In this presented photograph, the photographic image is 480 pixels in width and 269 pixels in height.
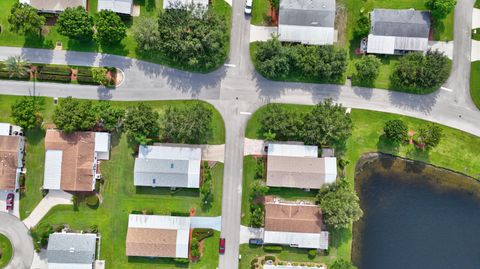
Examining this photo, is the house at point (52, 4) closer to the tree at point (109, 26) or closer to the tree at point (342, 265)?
the tree at point (109, 26)

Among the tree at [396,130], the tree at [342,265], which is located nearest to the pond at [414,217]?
the tree at [342,265]

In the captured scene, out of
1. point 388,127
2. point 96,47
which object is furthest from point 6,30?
point 388,127

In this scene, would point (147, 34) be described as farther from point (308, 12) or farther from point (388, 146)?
point (388, 146)

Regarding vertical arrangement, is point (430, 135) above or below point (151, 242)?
above

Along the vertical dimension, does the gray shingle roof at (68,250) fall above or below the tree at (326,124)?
below

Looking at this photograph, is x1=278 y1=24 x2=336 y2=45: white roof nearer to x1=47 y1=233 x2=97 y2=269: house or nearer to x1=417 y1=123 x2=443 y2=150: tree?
x1=417 y1=123 x2=443 y2=150: tree

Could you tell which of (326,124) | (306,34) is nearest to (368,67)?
(306,34)

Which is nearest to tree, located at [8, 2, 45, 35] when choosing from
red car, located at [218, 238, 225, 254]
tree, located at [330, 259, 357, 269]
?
red car, located at [218, 238, 225, 254]
